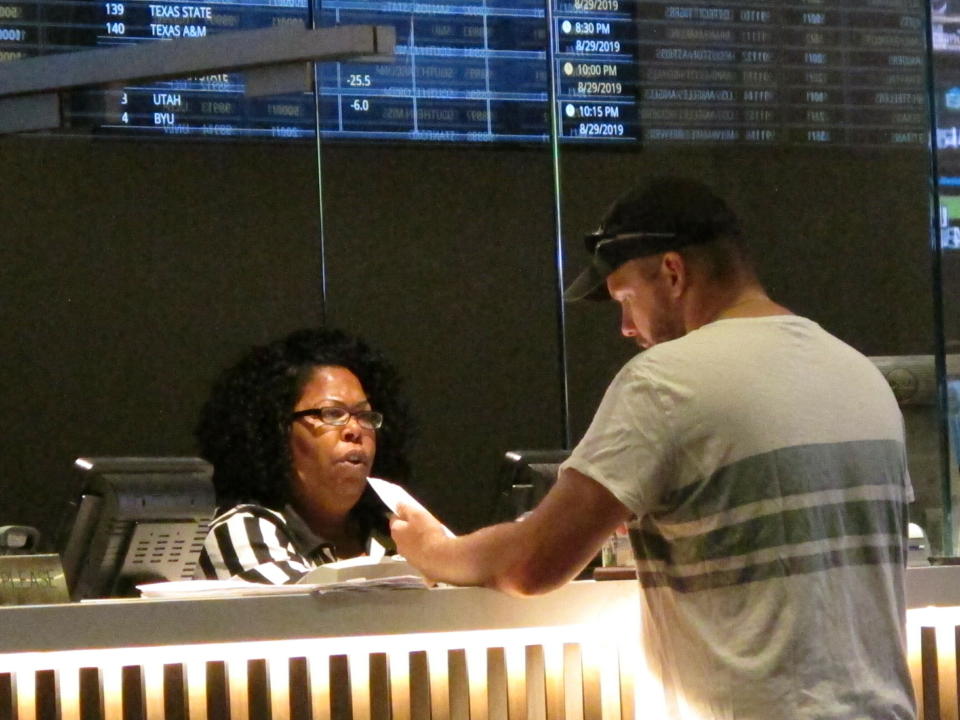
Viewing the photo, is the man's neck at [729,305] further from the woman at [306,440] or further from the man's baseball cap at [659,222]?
the woman at [306,440]

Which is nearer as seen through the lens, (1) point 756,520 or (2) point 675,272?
(1) point 756,520

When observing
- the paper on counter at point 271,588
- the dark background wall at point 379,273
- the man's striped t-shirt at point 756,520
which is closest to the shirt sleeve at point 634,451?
the man's striped t-shirt at point 756,520

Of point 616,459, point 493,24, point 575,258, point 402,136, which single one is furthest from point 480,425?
point 616,459

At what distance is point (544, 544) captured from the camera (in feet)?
6.44

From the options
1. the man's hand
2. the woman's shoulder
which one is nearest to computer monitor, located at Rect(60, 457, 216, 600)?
the woman's shoulder

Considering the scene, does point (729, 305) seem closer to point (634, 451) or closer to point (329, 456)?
point (634, 451)

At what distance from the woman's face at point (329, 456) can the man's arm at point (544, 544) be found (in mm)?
1222

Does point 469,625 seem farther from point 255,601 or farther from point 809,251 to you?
point 809,251

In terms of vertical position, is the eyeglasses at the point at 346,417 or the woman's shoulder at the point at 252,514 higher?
the eyeglasses at the point at 346,417

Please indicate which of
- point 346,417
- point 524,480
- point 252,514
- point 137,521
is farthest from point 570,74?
point 137,521

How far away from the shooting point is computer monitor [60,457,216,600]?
2.66 metres

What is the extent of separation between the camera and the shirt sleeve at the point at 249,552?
2832 mm

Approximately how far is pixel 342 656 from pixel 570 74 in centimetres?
289

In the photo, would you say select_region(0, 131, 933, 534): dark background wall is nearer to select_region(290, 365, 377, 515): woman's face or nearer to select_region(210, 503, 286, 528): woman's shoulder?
select_region(290, 365, 377, 515): woman's face
